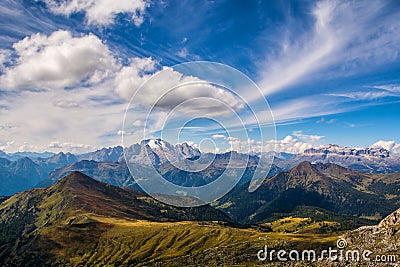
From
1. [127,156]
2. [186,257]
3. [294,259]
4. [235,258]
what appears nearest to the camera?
[127,156]

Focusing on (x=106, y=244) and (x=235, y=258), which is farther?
(x=106, y=244)

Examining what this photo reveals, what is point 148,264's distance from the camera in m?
160

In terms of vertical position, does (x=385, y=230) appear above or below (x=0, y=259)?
above

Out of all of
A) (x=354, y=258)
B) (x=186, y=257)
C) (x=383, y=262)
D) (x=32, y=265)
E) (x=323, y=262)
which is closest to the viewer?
(x=383, y=262)

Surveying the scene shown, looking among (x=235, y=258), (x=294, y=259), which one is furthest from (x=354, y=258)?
(x=235, y=258)

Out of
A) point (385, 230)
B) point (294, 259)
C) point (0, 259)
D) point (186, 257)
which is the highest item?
point (385, 230)

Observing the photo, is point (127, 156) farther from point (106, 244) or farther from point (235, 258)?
point (106, 244)

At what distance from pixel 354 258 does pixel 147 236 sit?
14006cm

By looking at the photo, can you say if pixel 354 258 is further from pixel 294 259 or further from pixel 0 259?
pixel 0 259

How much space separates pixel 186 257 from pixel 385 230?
3993 inches

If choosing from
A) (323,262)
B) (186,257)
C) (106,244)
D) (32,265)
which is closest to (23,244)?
(32,265)

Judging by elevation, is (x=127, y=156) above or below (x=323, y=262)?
above

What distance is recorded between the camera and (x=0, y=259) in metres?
182

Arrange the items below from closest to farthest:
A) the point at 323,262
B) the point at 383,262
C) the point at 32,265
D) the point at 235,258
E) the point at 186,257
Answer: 1. the point at 383,262
2. the point at 323,262
3. the point at 235,258
4. the point at 186,257
5. the point at 32,265
